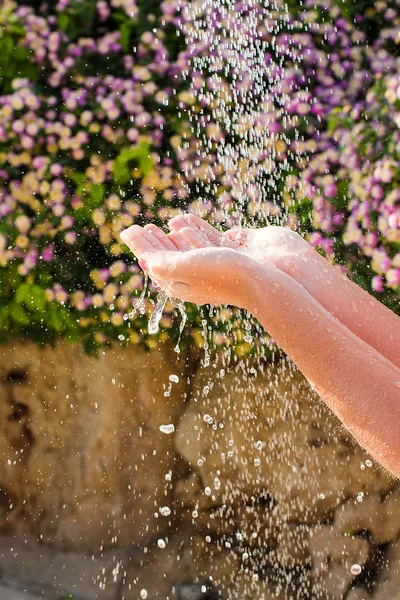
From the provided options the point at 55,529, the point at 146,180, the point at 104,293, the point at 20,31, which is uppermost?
the point at 20,31

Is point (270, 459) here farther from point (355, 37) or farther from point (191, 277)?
point (191, 277)

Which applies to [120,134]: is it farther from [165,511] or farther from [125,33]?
[165,511]

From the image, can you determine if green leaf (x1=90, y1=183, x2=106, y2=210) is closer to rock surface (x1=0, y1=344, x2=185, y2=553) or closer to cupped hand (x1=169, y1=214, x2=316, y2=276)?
rock surface (x1=0, y1=344, x2=185, y2=553)

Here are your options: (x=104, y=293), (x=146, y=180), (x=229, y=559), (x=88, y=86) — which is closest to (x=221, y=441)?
(x=229, y=559)

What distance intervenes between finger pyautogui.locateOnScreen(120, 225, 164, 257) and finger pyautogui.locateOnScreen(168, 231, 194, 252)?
0.04 meters

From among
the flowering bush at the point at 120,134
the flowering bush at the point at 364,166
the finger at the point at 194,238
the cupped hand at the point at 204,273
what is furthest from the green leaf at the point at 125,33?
the cupped hand at the point at 204,273

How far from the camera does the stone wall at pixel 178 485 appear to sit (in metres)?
3.30

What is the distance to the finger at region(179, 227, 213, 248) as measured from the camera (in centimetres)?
175

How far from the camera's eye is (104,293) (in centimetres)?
327

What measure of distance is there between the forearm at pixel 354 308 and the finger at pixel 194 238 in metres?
0.21

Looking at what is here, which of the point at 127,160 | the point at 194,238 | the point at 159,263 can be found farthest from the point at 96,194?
the point at 159,263

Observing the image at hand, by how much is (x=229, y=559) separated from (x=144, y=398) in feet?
2.55

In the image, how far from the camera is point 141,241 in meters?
1.69

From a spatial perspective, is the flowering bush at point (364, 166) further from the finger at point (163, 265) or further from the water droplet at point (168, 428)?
the finger at point (163, 265)
